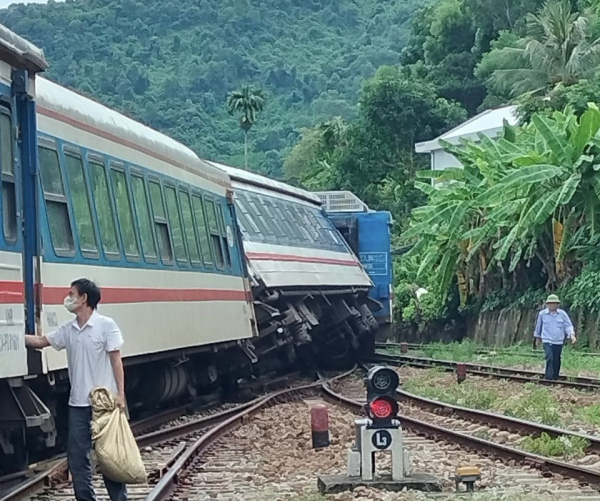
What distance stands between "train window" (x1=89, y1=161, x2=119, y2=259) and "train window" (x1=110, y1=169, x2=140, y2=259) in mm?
265

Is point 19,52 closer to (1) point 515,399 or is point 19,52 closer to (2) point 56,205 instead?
(2) point 56,205

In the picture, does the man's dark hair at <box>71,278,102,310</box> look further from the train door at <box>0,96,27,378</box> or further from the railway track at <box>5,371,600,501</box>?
the railway track at <box>5,371,600,501</box>

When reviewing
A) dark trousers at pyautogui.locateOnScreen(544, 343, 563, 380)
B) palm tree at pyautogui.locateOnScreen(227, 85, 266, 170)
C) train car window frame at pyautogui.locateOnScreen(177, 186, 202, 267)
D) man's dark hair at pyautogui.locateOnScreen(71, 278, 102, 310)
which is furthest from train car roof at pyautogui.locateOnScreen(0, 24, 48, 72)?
palm tree at pyautogui.locateOnScreen(227, 85, 266, 170)

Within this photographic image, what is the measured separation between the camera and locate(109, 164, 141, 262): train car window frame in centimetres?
1163

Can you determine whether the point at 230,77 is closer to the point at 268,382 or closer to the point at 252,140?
the point at 252,140

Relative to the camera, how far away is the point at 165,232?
44.6 feet

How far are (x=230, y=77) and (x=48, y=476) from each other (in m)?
110

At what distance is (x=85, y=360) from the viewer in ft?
23.1

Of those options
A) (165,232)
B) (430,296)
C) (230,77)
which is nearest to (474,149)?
(430,296)

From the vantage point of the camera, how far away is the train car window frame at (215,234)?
52.8ft

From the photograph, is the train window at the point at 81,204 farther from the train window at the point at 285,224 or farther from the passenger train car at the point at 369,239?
the passenger train car at the point at 369,239

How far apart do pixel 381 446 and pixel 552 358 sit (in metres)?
10.1

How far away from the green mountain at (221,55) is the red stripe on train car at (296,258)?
73.0 metres

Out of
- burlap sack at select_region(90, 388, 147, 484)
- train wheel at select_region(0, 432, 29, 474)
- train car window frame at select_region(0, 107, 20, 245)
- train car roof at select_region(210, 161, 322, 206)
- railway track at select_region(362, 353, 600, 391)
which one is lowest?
railway track at select_region(362, 353, 600, 391)
